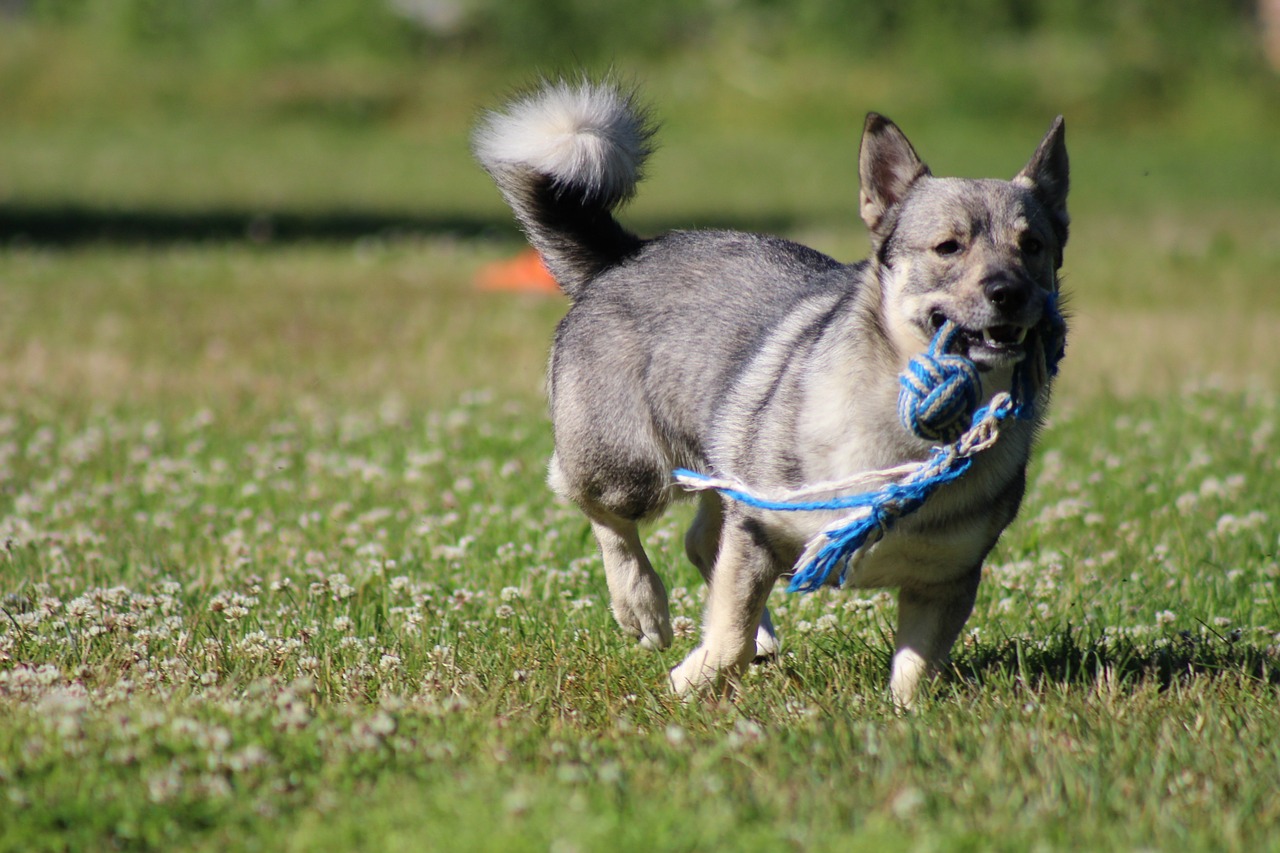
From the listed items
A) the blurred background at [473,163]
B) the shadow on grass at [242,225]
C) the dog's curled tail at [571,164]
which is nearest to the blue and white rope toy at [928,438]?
the dog's curled tail at [571,164]

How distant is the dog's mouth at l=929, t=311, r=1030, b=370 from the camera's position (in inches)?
132

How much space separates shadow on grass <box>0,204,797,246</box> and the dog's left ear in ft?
29.8

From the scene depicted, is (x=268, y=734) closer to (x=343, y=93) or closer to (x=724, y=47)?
(x=343, y=93)

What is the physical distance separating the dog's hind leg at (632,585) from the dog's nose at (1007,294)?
1452mm

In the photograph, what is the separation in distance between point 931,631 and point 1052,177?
1.25m

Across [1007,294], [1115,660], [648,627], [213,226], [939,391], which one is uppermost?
[1007,294]

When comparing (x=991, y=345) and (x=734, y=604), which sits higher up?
(x=991, y=345)

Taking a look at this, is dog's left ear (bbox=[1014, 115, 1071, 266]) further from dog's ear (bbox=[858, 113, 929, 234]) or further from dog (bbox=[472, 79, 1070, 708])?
dog's ear (bbox=[858, 113, 929, 234])

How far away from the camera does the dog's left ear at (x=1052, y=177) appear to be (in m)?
3.73

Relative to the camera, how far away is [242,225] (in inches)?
561

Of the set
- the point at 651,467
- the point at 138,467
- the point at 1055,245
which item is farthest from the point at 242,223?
the point at 1055,245

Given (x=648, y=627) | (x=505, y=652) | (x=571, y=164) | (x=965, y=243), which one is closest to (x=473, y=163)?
(x=571, y=164)

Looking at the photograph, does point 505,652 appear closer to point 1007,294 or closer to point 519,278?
point 1007,294

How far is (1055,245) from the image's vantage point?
3648 mm
